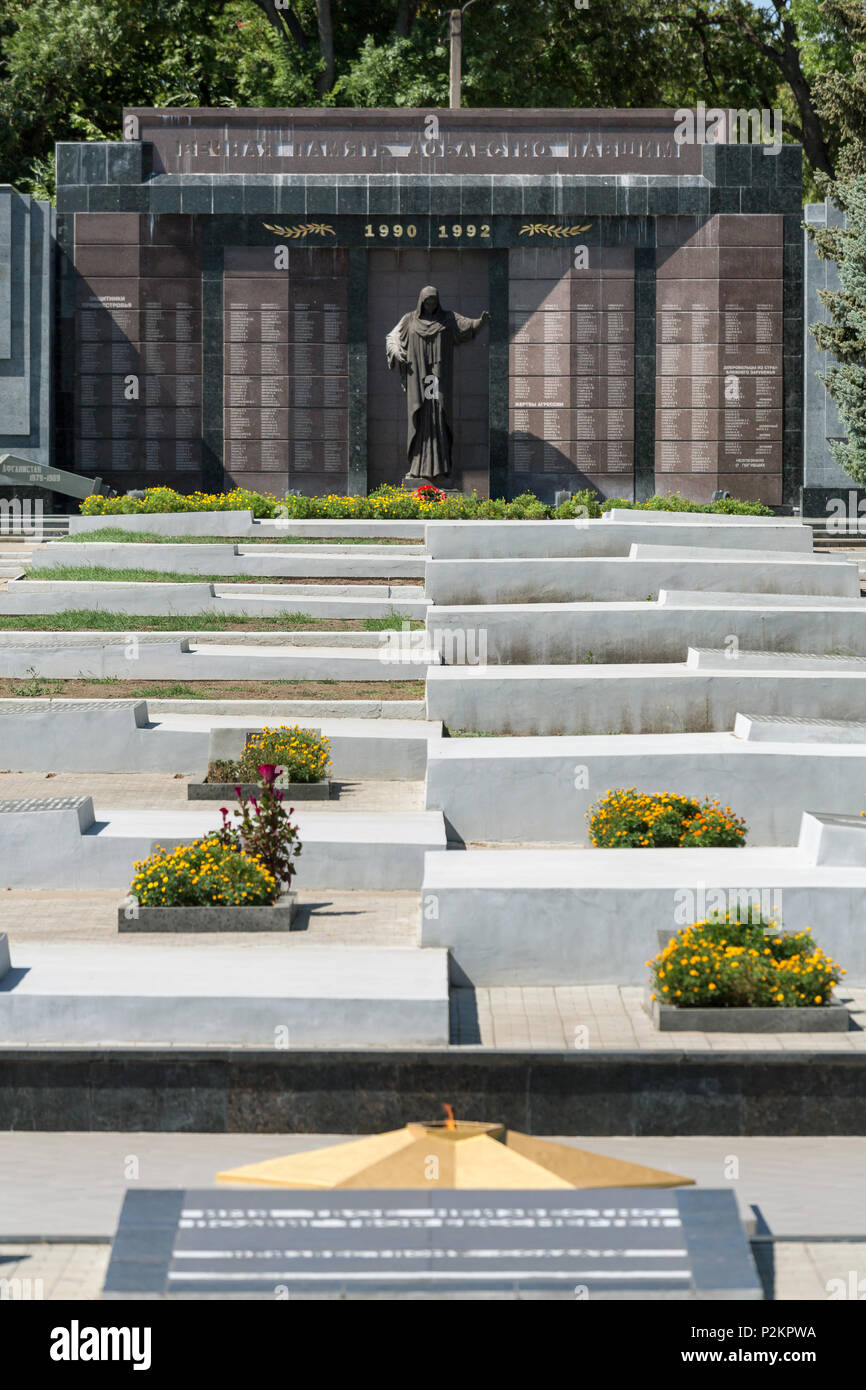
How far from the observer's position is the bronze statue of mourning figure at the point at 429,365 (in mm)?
34062

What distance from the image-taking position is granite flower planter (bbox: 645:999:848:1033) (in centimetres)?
1180

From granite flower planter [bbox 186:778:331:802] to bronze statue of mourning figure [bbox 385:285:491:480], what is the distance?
17.5 metres

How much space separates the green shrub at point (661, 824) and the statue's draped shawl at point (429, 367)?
768 inches

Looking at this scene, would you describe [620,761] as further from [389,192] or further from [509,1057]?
[389,192]

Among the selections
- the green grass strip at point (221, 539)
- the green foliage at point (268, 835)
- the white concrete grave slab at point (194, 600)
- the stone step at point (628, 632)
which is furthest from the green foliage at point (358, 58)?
the green foliage at point (268, 835)

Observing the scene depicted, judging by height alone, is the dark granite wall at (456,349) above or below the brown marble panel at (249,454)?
above

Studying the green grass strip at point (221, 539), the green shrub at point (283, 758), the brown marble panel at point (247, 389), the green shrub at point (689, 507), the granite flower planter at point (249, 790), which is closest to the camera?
the granite flower planter at point (249, 790)

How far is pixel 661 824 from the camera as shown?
1554 cm

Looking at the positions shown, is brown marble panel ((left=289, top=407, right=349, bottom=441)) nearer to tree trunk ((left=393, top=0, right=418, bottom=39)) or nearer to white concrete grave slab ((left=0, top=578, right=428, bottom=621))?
white concrete grave slab ((left=0, top=578, right=428, bottom=621))

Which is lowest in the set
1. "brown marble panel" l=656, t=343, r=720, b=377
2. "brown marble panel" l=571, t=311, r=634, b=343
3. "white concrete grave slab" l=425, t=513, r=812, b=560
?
"white concrete grave slab" l=425, t=513, r=812, b=560

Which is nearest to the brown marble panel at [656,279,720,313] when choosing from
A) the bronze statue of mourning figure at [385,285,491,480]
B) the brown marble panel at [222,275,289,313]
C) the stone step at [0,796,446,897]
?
the bronze statue of mourning figure at [385,285,491,480]

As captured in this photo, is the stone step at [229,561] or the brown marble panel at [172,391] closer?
the stone step at [229,561]

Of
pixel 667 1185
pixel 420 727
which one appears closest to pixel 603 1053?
pixel 667 1185

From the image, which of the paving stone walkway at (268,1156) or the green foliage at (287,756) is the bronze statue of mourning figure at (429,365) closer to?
the green foliage at (287,756)
